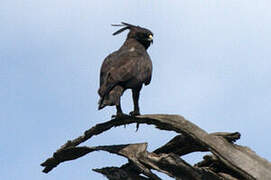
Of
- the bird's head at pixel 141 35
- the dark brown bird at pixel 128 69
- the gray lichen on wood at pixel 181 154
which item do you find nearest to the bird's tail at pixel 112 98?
the dark brown bird at pixel 128 69

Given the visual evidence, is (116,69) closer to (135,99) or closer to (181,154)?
(135,99)

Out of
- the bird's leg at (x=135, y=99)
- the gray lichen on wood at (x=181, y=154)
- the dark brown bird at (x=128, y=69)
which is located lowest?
the gray lichen on wood at (x=181, y=154)

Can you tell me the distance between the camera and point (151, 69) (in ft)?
36.1

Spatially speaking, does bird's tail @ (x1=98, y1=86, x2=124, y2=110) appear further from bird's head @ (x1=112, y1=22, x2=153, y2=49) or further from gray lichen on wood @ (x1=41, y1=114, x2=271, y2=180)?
bird's head @ (x1=112, y1=22, x2=153, y2=49)

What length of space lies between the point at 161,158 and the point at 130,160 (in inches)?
30.1

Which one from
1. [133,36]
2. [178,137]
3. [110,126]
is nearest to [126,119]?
[110,126]

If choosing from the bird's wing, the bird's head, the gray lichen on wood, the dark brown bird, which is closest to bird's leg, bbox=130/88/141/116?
the dark brown bird

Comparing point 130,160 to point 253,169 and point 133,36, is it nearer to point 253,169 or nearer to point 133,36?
point 253,169

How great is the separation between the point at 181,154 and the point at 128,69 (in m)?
1.74

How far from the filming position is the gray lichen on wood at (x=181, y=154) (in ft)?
28.8

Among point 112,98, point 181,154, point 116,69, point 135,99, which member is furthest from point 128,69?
point 181,154

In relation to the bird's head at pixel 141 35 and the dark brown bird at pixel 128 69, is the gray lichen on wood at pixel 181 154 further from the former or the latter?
the bird's head at pixel 141 35

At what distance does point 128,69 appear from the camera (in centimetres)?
1030

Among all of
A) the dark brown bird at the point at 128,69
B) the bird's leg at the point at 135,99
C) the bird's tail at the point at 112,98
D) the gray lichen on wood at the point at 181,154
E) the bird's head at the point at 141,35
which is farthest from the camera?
the bird's head at the point at 141,35
